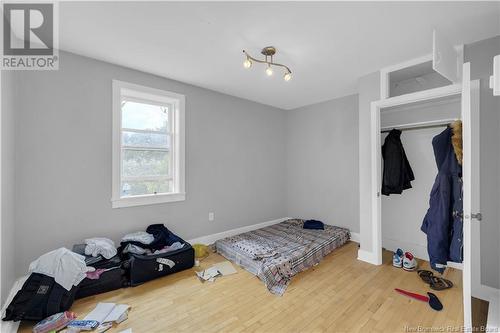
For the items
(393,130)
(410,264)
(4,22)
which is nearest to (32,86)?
(4,22)

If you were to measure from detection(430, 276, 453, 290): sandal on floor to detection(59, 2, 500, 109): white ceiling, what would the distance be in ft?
7.96

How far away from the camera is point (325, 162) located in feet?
13.3

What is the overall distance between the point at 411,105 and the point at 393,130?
38cm

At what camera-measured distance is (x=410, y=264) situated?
2578 mm

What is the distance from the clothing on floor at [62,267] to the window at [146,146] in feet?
2.44

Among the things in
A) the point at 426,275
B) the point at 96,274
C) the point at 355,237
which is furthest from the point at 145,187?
the point at 426,275

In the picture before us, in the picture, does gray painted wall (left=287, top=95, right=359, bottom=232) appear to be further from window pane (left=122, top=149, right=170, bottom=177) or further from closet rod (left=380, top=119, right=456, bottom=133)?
window pane (left=122, top=149, right=170, bottom=177)

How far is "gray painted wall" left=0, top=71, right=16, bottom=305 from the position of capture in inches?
69.1

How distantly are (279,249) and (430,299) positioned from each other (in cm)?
157

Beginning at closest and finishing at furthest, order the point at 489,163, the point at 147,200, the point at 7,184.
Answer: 1. the point at 7,184
2. the point at 489,163
3. the point at 147,200

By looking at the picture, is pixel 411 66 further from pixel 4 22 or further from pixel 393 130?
pixel 4 22

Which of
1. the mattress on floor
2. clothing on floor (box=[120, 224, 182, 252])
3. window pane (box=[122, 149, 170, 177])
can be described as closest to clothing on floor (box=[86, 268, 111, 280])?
clothing on floor (box=[120, 224, 182, 252])

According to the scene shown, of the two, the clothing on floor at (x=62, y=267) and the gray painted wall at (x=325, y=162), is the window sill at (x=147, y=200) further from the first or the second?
the gray painted wall at (x=325, y=162)

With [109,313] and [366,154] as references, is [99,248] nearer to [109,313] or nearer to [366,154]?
[109,313]
